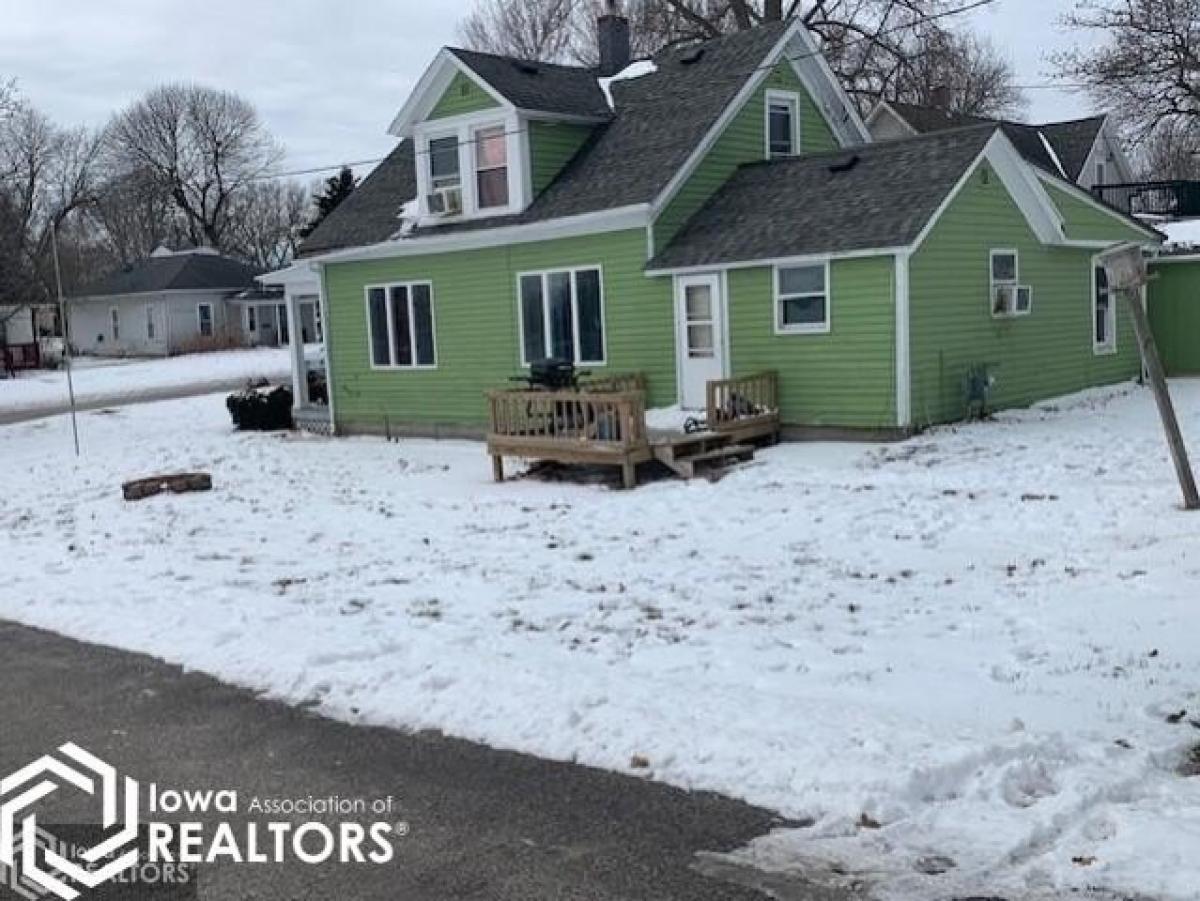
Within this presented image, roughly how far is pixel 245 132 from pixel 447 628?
247ft

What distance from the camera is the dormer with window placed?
19797 millimetres

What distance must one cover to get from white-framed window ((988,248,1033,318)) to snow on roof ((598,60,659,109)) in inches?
273

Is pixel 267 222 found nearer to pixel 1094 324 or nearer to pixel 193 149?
pixel 193 149

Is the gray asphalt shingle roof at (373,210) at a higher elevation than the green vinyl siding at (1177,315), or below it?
higher

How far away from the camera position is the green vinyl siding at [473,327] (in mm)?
18109

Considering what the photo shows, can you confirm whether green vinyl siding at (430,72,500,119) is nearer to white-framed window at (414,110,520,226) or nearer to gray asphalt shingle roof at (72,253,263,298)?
white-framed window at (414,110,520,226)

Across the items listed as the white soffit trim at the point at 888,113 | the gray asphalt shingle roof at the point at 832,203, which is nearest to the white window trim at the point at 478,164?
the gray asphalt shingle roof at the point at 832,203

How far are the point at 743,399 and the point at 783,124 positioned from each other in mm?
6434

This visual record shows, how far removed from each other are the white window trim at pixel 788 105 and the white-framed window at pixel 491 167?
4.09m

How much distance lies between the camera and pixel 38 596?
9.69 metres

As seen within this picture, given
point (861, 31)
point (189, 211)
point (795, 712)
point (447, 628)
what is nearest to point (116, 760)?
point (447, 628)

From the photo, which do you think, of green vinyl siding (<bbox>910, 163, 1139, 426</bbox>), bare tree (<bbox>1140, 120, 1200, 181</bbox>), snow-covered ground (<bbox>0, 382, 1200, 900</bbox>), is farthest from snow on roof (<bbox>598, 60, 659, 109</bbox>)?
bare tree (<bbox>1140, 120, 1200, 181</bbox>)

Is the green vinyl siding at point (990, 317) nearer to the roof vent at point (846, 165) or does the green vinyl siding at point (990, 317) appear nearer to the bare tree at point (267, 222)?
the roof vent at point (846, 165)

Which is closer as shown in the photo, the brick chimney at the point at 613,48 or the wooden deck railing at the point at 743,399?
the wooden deck railing at the point at 743,399
